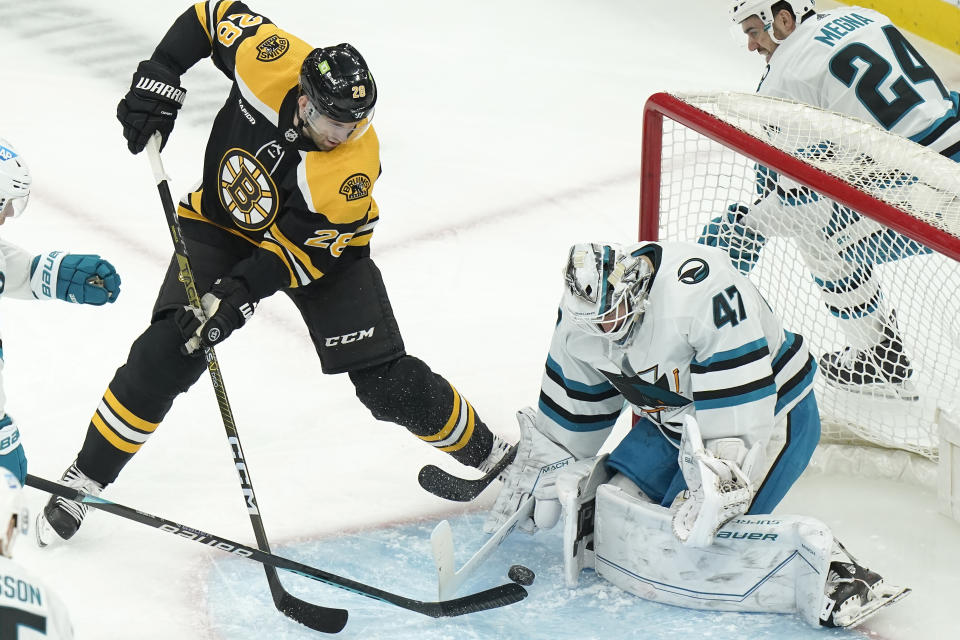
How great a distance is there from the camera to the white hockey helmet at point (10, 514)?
5.13 ft

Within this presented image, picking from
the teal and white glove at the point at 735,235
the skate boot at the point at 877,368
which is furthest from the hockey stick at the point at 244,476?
the skate boot at the point at 877,368

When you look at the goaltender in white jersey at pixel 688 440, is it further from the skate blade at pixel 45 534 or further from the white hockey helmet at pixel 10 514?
the white hockey helmet at pixel 10 514

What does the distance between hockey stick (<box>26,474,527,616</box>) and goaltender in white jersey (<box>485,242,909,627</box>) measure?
0.25 m

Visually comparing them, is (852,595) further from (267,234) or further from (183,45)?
(183,45)

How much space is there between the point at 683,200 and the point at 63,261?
1.42 m

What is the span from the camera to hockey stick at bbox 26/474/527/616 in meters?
2.48

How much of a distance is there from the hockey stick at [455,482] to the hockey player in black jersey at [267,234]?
0.07m

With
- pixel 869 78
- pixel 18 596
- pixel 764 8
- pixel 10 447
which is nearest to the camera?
pixel 18 596

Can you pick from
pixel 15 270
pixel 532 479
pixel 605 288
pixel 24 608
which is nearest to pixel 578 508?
pixel 532 479

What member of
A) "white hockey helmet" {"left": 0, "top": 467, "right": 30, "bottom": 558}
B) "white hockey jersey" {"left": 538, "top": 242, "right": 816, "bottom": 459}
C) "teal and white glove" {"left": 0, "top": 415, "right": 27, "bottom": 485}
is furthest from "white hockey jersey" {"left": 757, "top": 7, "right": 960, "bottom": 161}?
"white hockey helmet" {"left": 0, "top": 467, "right": 30, "bottom": 558}

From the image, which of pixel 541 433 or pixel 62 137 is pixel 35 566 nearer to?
pixel 541 433

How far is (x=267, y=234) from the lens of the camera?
2652mm

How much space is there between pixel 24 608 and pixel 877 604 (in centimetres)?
162

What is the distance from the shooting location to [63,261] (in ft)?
8.70
